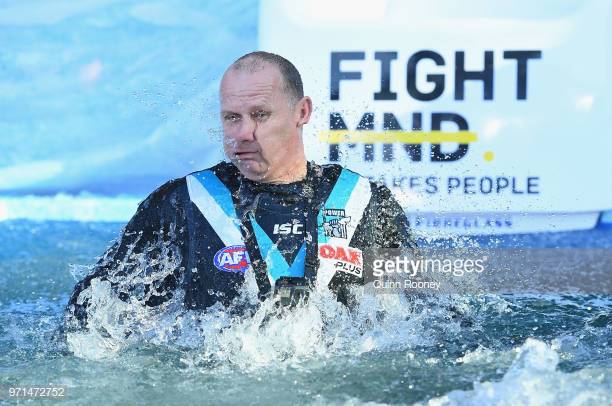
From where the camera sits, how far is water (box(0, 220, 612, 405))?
2.41 meters

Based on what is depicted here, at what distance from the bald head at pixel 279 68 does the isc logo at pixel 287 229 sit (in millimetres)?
351

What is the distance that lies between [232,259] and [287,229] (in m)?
0.16

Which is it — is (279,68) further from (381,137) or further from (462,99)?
(462,99)

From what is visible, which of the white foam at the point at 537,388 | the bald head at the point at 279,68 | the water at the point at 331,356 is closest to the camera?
the white foam at the point at 537,388

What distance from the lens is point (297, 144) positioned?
3.01 meters

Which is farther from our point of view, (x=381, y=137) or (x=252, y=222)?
(x=381, y=137)

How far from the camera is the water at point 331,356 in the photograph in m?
2.41

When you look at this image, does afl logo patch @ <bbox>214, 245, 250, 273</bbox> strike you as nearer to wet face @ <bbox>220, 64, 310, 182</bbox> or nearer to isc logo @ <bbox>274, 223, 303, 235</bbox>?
isc logo @ <bbox>274, 223, 303, 235</bbox>

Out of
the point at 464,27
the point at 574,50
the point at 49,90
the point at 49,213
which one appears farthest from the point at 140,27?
the point at 574,50

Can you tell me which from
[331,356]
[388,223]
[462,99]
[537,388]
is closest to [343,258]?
[388,223]

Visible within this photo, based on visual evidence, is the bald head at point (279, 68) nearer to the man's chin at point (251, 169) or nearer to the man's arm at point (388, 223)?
the man's chin at point (251, 169)

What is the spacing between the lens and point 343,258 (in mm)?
2938

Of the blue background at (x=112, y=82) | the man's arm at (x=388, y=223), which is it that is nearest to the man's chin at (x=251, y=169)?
the man's arm at (x=388, y=223)

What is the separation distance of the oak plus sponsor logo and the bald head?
0.32 m
